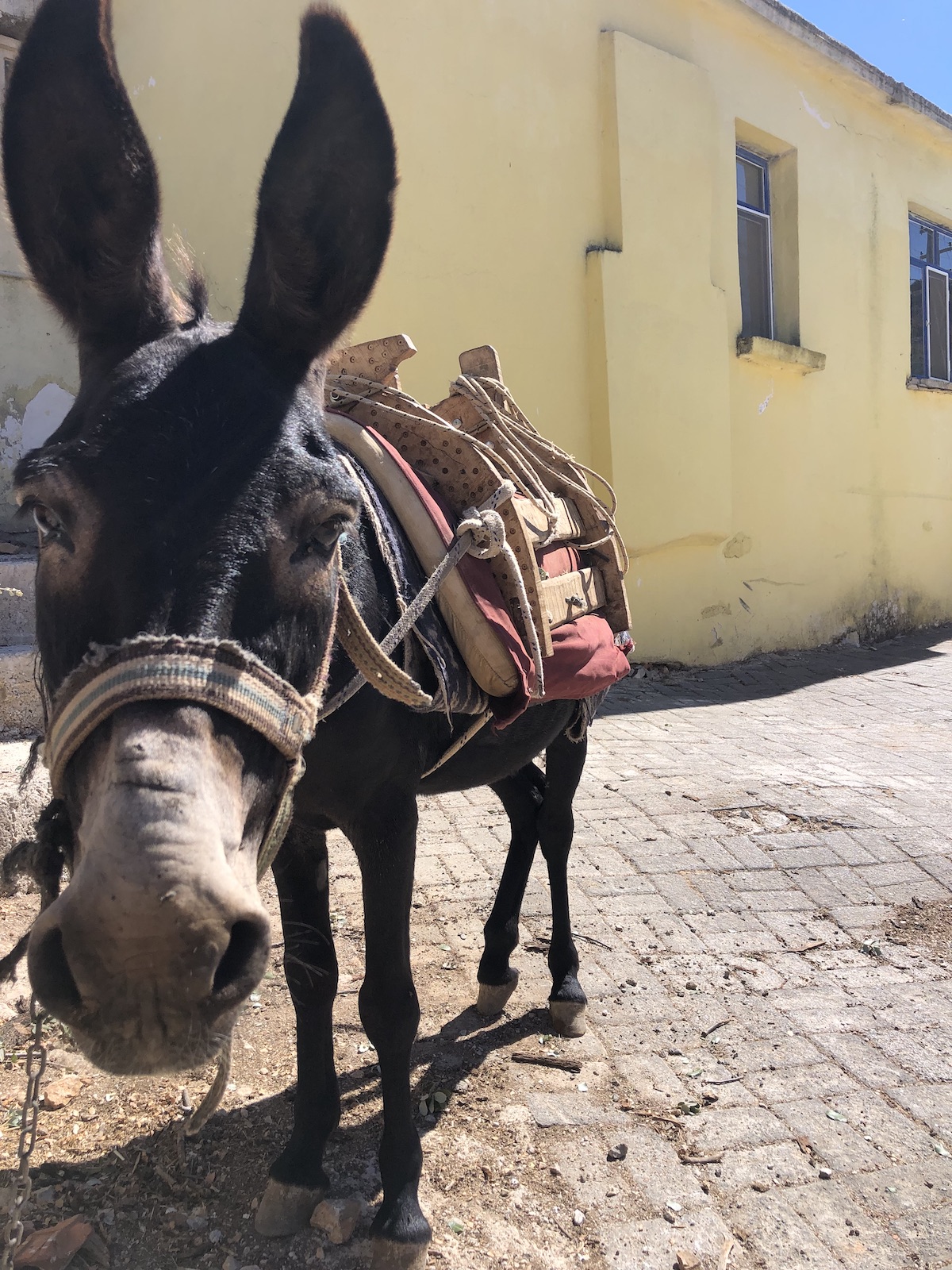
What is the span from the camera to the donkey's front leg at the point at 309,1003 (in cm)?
194

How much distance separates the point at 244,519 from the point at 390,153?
0.77 m

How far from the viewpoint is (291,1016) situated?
8.71 feet

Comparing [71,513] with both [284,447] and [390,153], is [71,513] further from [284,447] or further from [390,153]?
[390,153]

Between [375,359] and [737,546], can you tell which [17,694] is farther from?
[737,546]

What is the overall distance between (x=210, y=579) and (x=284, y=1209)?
1554mm

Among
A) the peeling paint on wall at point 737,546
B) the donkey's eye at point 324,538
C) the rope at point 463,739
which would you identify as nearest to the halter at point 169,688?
the donkey's eye at point 324,538

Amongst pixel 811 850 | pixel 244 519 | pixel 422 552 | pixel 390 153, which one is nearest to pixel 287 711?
pixel 244 519

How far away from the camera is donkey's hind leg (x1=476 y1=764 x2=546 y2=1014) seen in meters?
2.78

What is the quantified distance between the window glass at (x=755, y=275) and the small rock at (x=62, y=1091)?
354 inches

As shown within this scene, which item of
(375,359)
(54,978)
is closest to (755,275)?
(375,359)

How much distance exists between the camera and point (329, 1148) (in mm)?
2150

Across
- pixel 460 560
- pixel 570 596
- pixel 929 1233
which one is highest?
pixel 460 560

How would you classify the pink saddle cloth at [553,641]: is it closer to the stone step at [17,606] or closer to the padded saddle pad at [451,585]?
the padded saddle pad at [451,585]

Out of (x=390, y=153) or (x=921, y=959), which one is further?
(x=921, y=959)
